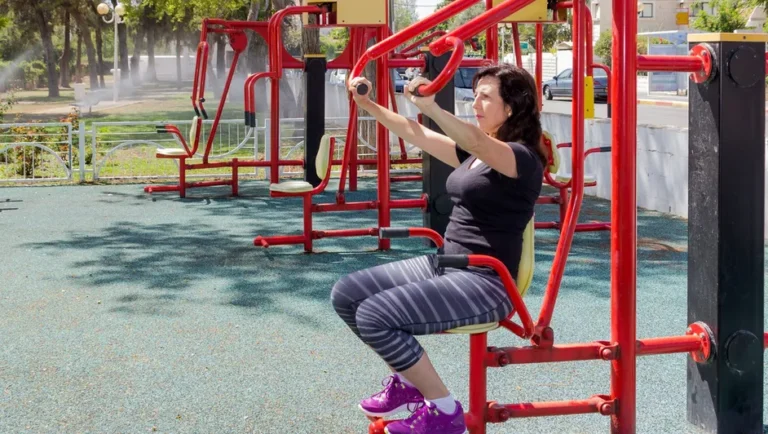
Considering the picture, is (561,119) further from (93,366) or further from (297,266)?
(93,366)

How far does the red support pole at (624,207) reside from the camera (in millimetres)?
3049

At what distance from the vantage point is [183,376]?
4234 mm

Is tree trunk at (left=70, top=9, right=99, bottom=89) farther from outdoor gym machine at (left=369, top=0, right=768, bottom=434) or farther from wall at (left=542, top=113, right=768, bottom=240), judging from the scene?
outdoor gym machine at (left=369, top=0, right=768, bottom=434)

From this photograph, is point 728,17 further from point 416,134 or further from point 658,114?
point 416,134

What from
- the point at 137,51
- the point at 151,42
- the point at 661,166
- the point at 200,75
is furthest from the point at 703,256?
the point at 137,51

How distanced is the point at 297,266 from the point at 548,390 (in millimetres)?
3087

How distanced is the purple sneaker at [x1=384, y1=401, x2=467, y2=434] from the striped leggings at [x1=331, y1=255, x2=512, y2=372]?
16cm

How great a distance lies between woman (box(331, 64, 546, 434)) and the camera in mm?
2930

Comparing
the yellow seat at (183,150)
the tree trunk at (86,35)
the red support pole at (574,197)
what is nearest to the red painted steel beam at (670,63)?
the red support pole at (574,197)

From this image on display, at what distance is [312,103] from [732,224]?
6.56 metres

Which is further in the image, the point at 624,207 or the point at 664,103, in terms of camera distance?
the point at 664,103

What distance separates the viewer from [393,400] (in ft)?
10.3

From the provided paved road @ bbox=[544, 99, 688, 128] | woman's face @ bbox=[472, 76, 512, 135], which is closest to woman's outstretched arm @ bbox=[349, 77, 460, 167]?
woman's face @ bbox=[472, 76, 512, 135]

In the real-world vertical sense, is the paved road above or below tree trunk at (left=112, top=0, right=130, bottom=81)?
below
